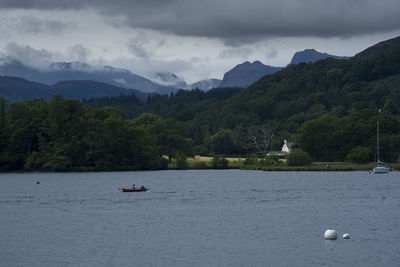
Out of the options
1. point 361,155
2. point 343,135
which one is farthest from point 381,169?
point 343,135

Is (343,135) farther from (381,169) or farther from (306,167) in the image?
(381,169)

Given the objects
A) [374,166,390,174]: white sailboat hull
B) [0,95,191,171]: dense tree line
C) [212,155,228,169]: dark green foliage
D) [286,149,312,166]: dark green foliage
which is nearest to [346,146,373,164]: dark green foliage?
[286,149,312,166]: dark green foliage

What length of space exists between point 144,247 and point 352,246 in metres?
17.8

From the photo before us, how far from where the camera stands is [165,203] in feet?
264

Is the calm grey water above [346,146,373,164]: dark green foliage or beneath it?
beneath

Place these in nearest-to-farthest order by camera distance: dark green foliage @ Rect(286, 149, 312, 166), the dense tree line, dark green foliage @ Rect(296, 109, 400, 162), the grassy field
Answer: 1. the grassy field
2. the dense tree line
3. dark green foliage @ Rect(286, 149, 312, 166)
4. dark green foliage @ Rect(296, 109, 400, 162)

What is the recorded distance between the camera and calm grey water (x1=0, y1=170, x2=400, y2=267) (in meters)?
43.2

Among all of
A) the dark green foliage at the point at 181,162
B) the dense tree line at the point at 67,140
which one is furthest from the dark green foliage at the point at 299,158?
the dense tree line at the point at 67,140

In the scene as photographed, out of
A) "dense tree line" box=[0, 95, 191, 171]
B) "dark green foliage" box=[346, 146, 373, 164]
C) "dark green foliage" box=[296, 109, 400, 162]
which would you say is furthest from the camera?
"dark green foliage" box=[296, 109, 400, 162]

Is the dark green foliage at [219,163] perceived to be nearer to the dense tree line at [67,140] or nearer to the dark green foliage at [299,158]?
the dense tree line at [67,140]

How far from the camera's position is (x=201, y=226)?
58562 mm

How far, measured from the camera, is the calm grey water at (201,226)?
43219 mm

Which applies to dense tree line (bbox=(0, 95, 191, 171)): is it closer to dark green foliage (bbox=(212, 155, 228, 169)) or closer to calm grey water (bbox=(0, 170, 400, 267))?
dark green foliage (bbox=(212, 155, 228, 169))

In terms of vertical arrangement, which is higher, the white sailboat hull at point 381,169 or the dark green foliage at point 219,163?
the dark green foliage at point 219,163
